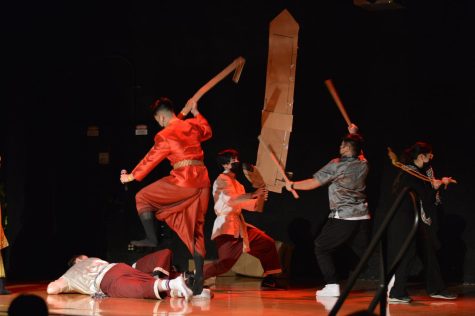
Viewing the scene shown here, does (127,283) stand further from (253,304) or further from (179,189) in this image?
(253,304)

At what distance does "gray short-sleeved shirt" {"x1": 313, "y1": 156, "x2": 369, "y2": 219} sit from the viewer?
7.44 meters

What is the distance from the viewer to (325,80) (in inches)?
348

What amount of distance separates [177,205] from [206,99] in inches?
101

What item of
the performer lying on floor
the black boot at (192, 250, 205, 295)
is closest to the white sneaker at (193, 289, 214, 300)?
the black boot at (192, 250, 205, 295)

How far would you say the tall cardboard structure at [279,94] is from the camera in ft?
29.3

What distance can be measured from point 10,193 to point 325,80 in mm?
3518

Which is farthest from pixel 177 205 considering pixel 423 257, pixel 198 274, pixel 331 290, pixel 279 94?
pixel 279 94

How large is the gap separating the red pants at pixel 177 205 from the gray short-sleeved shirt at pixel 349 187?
1.16 meters

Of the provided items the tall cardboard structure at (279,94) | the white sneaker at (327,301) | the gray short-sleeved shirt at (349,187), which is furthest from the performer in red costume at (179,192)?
the tall cardboard structure at (279,94)

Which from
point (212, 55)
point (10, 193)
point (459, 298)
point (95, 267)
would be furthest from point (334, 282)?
point (10, 193)

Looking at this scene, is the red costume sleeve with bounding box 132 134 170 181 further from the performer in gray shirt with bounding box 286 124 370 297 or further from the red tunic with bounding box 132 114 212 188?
the performer in gray shirt with bounding box 286 124 370 297

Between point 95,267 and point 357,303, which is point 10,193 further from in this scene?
point 357,303

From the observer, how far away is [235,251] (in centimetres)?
780

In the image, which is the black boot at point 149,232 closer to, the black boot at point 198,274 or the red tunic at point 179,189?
the red tunic at point 179,189
